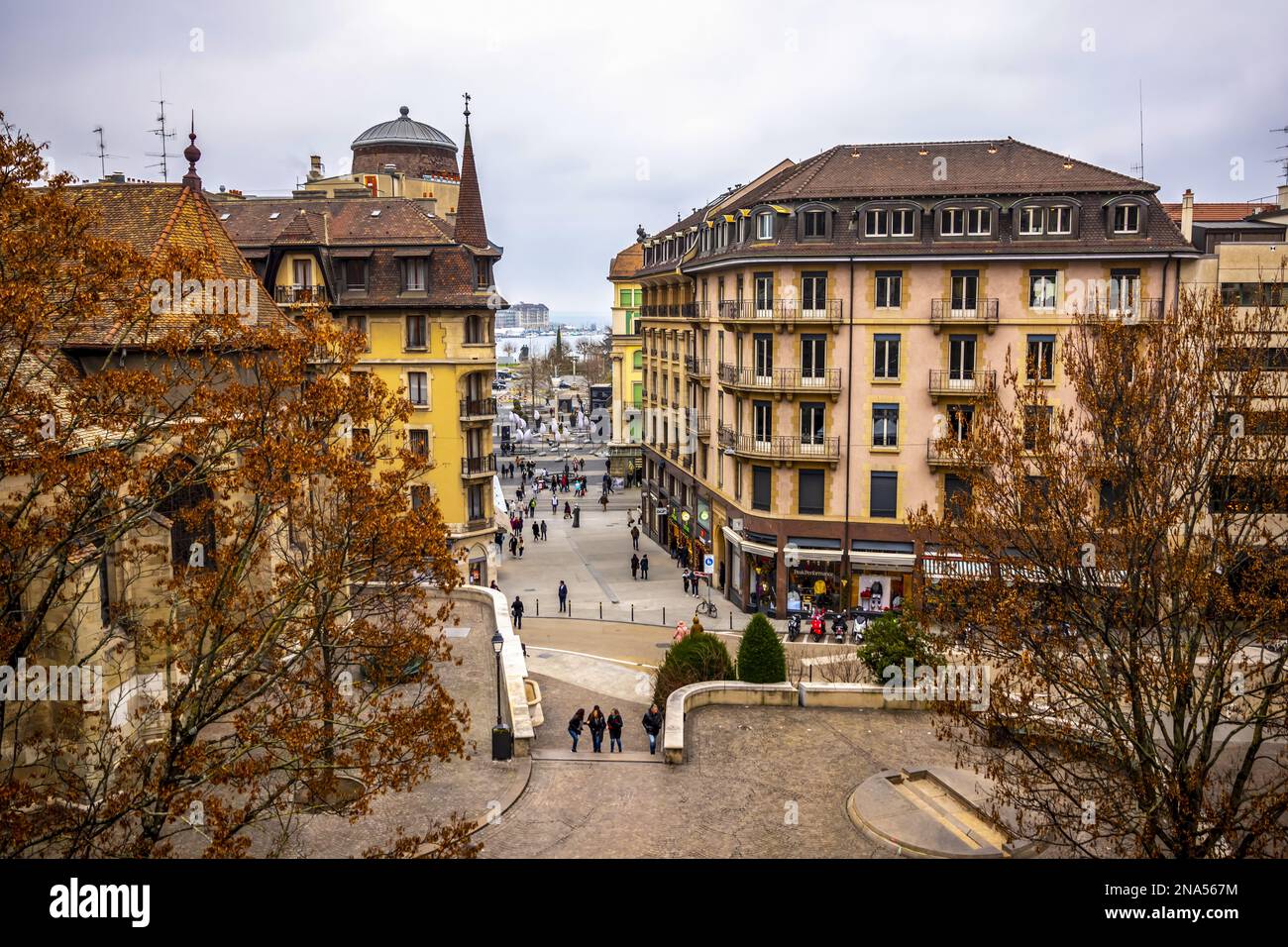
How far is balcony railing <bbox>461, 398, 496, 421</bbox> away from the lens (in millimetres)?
51375

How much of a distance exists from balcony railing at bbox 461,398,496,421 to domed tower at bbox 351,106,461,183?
148ft

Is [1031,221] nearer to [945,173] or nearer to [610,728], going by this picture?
[945,173]

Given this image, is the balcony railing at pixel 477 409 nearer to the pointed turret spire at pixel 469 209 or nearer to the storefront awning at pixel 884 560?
the pointed turret spire at pixel 469 209

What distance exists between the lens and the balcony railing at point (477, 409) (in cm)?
5138

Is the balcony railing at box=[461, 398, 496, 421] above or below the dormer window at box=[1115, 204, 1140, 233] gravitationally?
below

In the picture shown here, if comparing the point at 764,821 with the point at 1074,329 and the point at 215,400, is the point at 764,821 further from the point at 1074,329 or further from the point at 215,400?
the point at 1074,329

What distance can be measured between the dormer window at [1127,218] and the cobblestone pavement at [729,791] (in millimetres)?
24218

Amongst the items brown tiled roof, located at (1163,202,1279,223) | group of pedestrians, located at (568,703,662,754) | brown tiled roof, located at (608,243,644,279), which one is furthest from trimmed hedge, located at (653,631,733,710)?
brown tiled roof, located at (608,243,644,279)

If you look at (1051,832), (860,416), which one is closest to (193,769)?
(1051,832)

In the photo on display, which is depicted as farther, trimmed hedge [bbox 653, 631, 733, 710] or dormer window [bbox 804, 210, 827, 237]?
dormer window [bbox 804, 210, 827, 237]

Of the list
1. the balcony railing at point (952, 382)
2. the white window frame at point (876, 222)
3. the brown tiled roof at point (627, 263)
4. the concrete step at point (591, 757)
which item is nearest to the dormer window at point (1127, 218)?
the balcony railing at point (952, 382)

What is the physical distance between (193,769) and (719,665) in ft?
62.6

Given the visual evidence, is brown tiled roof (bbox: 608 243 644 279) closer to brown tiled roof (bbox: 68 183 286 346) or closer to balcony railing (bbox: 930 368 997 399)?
balcony railing (bbox: 930 368 997 399)

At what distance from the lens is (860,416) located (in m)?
46.1
